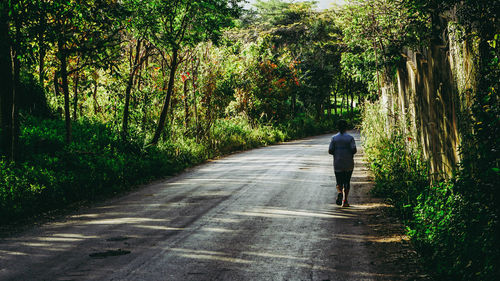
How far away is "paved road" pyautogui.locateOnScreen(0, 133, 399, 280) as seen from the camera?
5.32m

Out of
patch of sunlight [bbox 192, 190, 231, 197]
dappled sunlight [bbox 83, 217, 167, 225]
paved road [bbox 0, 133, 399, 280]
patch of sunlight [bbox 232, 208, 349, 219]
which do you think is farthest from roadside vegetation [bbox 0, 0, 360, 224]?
patch of sunlight [bbox 232, 208, 349, 219]

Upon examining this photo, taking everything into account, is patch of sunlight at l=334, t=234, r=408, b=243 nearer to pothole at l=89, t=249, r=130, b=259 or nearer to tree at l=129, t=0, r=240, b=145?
pothole at l=89, t=249, r=130, b=259

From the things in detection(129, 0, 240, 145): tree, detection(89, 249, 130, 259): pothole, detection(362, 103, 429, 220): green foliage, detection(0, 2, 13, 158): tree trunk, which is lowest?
detection(89, 249, 130, 259): pothole

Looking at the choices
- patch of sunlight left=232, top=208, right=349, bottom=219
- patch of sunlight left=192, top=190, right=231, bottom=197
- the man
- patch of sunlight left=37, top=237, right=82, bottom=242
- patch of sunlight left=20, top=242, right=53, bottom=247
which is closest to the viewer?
patch of sunlight left=20, top=242, right=53, bottom=247

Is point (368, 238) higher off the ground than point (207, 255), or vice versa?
point (207, 255)

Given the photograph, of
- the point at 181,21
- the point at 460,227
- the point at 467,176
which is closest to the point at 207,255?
the point at 460,227

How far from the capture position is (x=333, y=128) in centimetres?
4456

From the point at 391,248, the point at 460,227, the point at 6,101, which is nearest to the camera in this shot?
the point at 460,227

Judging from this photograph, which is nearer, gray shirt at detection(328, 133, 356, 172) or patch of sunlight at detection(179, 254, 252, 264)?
patch of sunlight at detection(179, 254, 252, 264)

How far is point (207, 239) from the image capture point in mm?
6652

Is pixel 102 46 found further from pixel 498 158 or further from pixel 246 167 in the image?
pixel 498 158

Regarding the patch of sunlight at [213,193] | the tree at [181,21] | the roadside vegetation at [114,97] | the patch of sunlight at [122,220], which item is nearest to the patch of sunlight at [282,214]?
the patch of sunlight at [122,220]

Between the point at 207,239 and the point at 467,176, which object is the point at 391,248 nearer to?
the point at 467,176

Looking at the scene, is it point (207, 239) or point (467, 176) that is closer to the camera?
point (467, 176)
